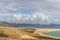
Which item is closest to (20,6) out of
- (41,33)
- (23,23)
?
(23,23)

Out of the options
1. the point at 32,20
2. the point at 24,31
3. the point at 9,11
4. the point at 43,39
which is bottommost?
the point at 43,39

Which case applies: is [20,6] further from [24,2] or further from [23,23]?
[23,23]

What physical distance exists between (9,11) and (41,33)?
1.88 meters

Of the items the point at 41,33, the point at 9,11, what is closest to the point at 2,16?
the point at 9,11

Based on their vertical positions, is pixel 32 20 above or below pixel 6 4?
below

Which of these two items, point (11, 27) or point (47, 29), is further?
point (47, 29)

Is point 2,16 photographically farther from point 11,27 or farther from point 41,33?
point 41,33

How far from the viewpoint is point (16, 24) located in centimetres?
690

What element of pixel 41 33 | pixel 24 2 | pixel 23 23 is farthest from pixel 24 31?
pixel 24 2

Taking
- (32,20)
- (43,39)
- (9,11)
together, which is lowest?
(43,39)

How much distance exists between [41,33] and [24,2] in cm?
174

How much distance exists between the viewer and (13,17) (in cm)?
706

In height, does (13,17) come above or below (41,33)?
above

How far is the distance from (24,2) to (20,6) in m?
0.30
